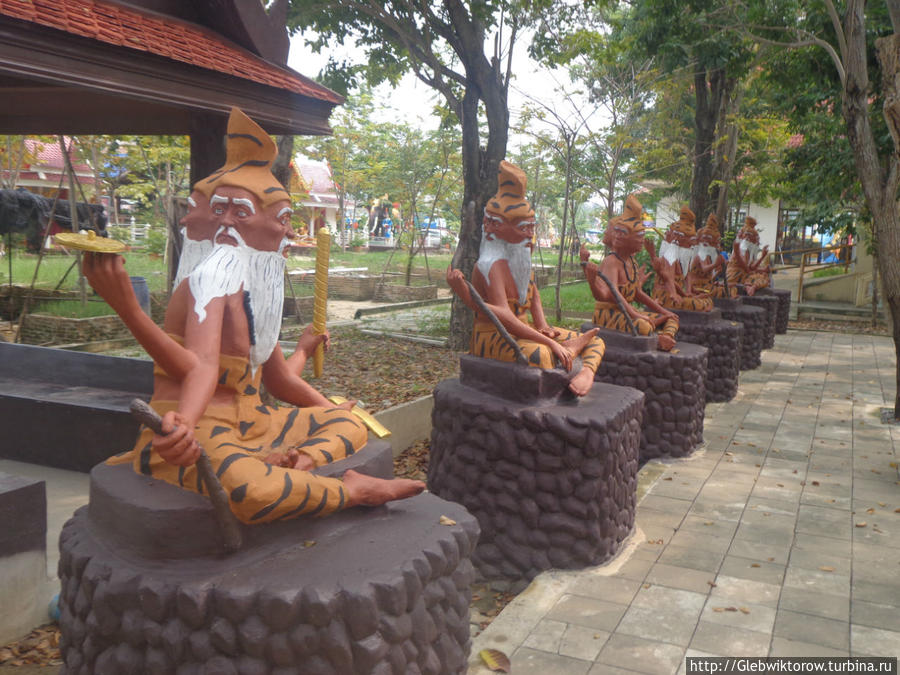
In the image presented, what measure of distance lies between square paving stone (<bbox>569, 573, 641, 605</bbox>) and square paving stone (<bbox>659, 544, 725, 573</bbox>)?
0.41m

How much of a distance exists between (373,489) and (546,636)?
1386mm

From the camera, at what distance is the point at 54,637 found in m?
Answer: 3.34

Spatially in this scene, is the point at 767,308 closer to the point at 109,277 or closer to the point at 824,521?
the point at 824,521

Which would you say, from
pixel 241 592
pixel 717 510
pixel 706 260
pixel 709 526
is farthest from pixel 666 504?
pixel 706 260

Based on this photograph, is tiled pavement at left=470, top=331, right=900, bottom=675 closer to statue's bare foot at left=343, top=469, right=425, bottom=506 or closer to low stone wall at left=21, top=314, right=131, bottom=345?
statue's bare foot at left=343, top=469, right=425, bottom=506

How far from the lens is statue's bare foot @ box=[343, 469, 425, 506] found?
2.60 metres

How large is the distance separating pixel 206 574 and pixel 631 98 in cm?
1176

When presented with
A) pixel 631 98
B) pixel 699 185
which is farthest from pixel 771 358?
pixel 631 98

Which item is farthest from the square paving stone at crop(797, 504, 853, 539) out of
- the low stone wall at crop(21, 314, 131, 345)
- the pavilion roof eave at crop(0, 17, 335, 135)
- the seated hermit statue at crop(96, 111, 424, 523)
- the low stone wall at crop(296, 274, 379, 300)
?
the low stone wall at crop(296, 274, 379, 300)

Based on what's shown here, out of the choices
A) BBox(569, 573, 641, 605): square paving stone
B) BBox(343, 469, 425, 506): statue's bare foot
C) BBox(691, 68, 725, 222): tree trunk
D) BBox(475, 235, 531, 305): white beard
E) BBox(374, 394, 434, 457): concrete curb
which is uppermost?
BBox(691, 68, 725, 222): tree trunk

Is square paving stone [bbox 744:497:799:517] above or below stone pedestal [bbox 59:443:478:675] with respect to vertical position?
below

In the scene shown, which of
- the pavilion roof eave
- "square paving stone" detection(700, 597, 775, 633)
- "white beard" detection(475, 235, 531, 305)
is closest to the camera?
the pavilion roof eave

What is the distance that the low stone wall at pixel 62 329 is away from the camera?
349 inches

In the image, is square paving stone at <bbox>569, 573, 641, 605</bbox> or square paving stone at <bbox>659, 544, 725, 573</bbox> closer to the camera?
square paving stone at <bbox>569, 573, 641, 605</bbox>
